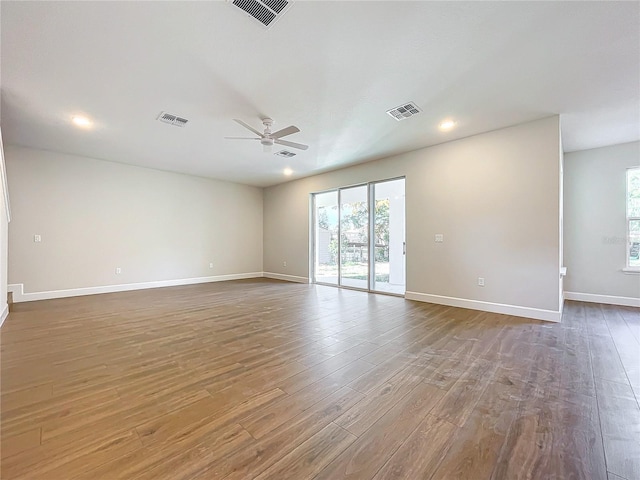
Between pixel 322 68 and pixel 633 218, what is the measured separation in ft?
19.8

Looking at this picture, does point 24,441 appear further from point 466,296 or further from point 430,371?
point 466,296

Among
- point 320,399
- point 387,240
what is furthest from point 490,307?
point 320,399

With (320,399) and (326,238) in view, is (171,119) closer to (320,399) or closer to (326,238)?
(320,399)

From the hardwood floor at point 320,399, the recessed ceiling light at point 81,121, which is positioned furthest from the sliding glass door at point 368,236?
the recessed ceiling light at point 81,121

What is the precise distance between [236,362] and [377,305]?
9.56 ft

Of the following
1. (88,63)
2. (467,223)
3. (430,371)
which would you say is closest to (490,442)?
(430,371)

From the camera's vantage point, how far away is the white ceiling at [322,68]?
7.04 ft

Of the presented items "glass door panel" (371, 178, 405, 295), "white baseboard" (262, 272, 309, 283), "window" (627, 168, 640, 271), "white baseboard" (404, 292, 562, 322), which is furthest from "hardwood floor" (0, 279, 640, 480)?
→ "white baseboard" (262, 272, 309, 283)

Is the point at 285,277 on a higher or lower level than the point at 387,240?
lower

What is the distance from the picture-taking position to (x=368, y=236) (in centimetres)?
618

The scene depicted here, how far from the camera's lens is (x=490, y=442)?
1.55 m

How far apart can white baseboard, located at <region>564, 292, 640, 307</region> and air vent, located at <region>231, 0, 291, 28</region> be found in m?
6.77

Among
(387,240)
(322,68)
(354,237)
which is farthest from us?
(354,237)

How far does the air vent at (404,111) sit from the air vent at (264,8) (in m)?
1.97
